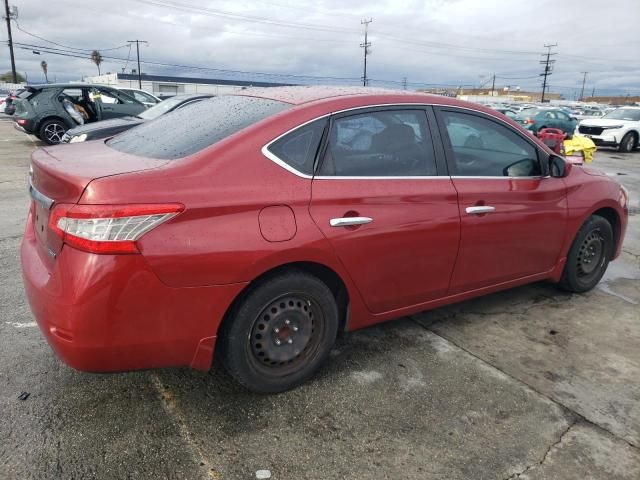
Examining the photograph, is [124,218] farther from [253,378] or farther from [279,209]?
[253,378]

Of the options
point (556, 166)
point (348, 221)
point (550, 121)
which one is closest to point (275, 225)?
point (348, 221)

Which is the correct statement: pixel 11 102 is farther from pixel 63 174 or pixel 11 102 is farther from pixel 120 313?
pixel 120 313

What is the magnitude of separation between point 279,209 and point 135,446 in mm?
1279

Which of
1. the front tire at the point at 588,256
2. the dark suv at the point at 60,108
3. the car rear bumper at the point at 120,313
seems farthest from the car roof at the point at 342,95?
the dark suv at the point at 60,108

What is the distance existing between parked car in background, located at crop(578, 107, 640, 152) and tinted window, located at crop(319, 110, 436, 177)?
57.9ft

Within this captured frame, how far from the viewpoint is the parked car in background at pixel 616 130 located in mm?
17828

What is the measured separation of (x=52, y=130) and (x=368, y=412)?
12277 mm

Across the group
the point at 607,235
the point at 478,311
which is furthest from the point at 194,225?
the point at 607,235

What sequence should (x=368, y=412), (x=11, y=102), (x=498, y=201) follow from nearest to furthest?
(x=368, y=412) < (x=498, y=201) < (x=11, y=102)

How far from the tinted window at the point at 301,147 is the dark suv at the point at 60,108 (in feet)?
37.3

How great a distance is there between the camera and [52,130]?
40.7 feet

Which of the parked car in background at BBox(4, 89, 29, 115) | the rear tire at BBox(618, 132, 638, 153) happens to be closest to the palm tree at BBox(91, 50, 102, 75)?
the parked car in background at BBox(4, 89, 29, 115)

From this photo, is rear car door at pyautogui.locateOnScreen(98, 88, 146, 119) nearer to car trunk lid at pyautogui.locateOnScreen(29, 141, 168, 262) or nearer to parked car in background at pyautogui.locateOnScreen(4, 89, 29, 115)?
parked car in background at pyautogui.locateOnScreen(4, 89, 29, 115)

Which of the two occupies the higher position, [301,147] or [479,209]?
[301,147]
